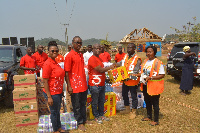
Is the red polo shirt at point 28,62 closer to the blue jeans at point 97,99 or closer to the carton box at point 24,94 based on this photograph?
the carton box at point 24,94

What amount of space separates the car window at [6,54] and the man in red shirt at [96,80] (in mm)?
3598

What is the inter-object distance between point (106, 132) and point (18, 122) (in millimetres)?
2294

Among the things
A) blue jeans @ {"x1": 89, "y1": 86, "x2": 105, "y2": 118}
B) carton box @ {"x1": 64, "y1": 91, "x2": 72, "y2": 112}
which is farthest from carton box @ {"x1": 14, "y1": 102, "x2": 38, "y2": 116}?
blue jeans @ {"x1": 89, "y1": 86, "x2": 105, "y2": 118}

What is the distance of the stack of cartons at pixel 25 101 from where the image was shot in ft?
14.5

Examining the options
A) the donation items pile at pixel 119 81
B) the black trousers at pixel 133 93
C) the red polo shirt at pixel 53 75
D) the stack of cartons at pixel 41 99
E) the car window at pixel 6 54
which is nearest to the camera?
the red polo shirt at pixel 53 75

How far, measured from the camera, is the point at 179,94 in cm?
712

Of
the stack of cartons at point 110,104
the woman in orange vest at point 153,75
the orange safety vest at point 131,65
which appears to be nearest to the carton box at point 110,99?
the stack of cartons at point 110,104

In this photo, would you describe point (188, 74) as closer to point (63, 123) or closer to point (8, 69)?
point (63, 123)

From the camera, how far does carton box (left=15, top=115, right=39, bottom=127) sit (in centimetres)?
442

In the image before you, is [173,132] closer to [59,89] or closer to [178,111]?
[178,111]

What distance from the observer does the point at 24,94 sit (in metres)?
4.46

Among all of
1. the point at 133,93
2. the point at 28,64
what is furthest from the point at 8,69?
the point at 133,93

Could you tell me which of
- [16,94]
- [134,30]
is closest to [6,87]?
[16,94]

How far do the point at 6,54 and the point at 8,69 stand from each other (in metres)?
1.08
